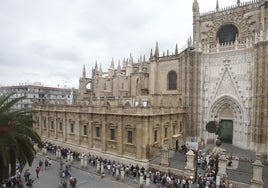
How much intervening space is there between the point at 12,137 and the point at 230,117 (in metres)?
23.1

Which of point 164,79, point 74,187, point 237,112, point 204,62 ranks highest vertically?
point 204,62

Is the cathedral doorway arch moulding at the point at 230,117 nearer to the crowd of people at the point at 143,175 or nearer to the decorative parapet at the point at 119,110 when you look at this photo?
the decorative parapet at the point at 119,110

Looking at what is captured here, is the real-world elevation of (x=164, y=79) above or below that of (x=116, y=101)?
above

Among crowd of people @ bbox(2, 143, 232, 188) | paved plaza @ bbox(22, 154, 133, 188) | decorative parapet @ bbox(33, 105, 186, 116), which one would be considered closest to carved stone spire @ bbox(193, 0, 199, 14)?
decorative parapet @ bbox(33, 105, 186, 116)

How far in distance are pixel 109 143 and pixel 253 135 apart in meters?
15.4

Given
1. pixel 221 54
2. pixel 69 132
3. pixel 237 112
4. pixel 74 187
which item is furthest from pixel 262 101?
pixel 69 132

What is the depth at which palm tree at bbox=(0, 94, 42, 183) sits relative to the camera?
34.3ft

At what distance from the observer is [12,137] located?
1050 cm

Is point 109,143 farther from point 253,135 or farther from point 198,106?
point 253,135

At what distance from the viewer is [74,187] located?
54.0 feet

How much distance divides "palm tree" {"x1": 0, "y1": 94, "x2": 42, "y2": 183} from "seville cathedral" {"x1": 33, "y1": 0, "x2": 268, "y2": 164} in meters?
10.1

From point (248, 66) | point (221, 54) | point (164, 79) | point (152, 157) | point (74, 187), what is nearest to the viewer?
point (74, 187)

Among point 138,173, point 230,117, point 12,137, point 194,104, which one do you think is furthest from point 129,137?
point 230,117

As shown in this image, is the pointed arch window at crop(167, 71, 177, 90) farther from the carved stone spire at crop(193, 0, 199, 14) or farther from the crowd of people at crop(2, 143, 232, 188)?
the crowd of people at crop(2, 143, 232, 188)
